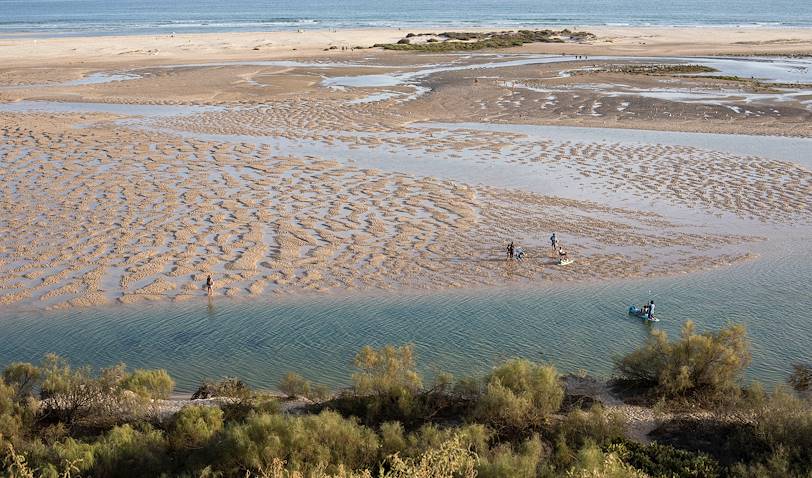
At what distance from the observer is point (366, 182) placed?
98.3 feet

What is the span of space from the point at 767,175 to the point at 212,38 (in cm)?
7670

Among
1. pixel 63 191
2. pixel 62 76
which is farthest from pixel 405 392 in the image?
pixel 62 76

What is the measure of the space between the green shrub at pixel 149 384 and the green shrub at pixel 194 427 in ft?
4.79

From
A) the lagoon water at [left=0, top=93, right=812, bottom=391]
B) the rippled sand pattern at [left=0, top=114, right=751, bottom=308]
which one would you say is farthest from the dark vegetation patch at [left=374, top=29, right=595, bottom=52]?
the lagoon water at [left=0, top=93, right=812, bottom=391]

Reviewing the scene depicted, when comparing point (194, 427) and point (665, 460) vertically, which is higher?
point (194, 427)

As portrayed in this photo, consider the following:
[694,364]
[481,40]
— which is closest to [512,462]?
[694,364]

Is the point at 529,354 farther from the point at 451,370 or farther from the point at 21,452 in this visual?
the point at 21,452

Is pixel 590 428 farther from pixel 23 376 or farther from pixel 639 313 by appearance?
pixel 23 376

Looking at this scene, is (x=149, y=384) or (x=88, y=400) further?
(x=149, y=384)

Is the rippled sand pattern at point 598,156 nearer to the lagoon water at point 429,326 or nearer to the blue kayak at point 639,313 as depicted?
the lagoon water at point 429,326

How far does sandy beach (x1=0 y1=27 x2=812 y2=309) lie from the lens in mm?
21844

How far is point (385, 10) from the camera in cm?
16688

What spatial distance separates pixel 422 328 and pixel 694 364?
245 inches

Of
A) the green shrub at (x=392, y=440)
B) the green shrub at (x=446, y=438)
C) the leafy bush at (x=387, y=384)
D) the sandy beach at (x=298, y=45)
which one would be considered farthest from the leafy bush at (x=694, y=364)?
the sandy beach at (x=298, y=45)
